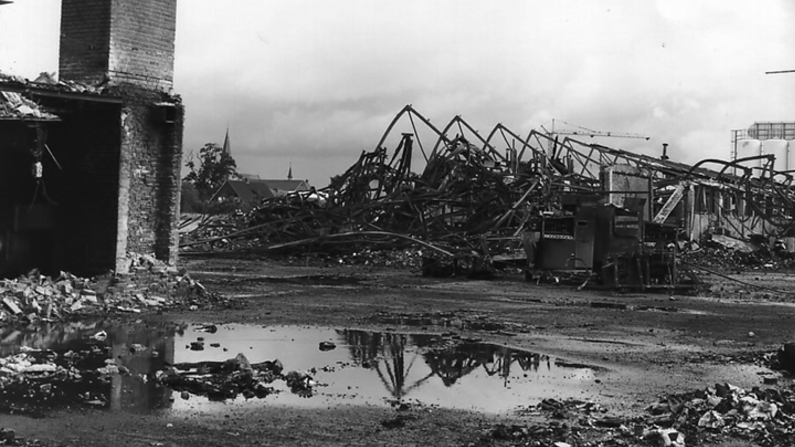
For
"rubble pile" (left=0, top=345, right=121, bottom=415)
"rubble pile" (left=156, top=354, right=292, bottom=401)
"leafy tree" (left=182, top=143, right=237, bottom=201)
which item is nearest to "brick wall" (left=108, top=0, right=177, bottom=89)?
"rubble pile" (left=0, top=345, right=121, bottom=415)

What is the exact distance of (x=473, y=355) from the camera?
1200 centimetres

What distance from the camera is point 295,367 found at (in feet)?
34.6

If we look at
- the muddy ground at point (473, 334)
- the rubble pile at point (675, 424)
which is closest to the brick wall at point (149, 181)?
the muddy ground at point (473, 334)

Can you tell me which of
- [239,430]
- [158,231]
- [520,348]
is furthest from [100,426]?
[158,231]

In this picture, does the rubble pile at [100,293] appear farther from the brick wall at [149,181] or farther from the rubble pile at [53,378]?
the rubble pile at [53,378]

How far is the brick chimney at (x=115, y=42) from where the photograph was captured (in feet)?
54.0

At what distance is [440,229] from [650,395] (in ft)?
72.0

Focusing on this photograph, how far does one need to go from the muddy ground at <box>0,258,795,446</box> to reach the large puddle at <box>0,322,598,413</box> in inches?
14.8

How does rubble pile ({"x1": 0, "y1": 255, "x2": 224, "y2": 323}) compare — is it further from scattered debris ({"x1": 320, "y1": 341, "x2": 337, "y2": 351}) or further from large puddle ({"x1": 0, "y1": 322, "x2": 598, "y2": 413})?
scattered debris ({"x1": 320, "y1": 341, "x2": 337, "y2": 351})

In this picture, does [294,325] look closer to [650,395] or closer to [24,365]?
[24,365]

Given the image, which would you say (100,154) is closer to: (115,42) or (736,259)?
(115,42)

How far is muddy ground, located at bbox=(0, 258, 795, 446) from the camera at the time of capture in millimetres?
7500

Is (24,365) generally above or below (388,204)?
below

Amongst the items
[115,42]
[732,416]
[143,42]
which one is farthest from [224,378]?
[143,42]
